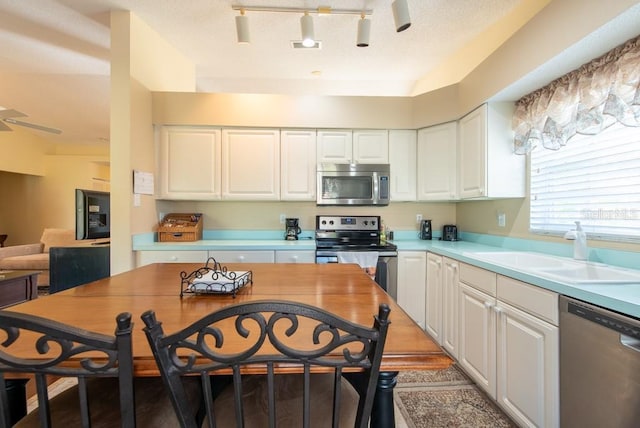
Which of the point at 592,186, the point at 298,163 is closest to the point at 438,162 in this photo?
the point at 592,186

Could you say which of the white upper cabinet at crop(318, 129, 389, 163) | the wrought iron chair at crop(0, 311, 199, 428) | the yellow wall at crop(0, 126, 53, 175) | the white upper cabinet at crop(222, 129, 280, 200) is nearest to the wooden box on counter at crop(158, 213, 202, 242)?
the white upper cabinet at crop(222, 129, 280, 200)

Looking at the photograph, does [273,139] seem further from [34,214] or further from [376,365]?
[34,214]

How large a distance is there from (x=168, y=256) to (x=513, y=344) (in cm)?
267

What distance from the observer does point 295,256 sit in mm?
2797

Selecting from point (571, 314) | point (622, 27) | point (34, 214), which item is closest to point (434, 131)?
point (622, 27)

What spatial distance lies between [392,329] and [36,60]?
4260mm

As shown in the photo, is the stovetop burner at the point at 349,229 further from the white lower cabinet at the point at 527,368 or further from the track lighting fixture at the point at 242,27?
the track lighting fixture at the point at 242,27

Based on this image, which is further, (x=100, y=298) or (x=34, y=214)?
(x=34, y=214)

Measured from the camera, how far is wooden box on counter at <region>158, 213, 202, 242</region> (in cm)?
295

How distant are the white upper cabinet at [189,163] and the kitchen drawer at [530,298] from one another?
260 centimetres

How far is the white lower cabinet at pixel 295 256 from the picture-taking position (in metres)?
2.78

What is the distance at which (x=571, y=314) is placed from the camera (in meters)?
1.22

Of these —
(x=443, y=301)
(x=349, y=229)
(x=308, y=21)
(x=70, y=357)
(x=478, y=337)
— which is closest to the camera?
(x=70, y=357)

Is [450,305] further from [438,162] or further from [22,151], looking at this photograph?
[22,151]
